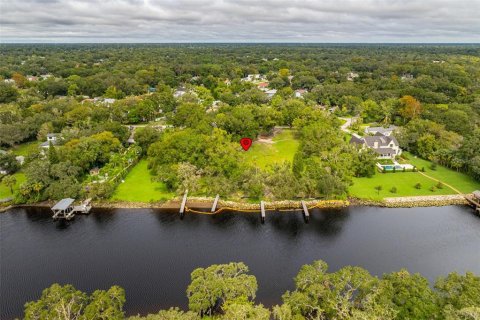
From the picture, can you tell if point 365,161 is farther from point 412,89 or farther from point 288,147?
point 412,89

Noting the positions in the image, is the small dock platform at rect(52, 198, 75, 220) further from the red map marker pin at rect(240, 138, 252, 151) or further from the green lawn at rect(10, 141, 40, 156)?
the red map marker pin at rect(240, 138, 252, 151)

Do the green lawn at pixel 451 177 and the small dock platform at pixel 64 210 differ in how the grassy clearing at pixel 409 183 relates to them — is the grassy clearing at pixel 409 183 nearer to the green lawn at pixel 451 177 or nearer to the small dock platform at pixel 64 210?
the green lawn at pixel 451 177

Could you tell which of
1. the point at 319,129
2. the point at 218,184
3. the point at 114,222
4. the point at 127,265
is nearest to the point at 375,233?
the point at 218,184

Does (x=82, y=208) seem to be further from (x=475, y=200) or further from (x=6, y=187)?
(x=475, y=200)

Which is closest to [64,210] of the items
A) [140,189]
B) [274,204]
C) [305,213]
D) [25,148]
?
[140,189]

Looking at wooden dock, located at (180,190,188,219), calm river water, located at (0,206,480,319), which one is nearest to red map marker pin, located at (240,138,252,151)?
wooden dock, located at (180,190,188,219)

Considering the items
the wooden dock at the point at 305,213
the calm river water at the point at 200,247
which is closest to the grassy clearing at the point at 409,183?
the calm river water at the point at 200,247
